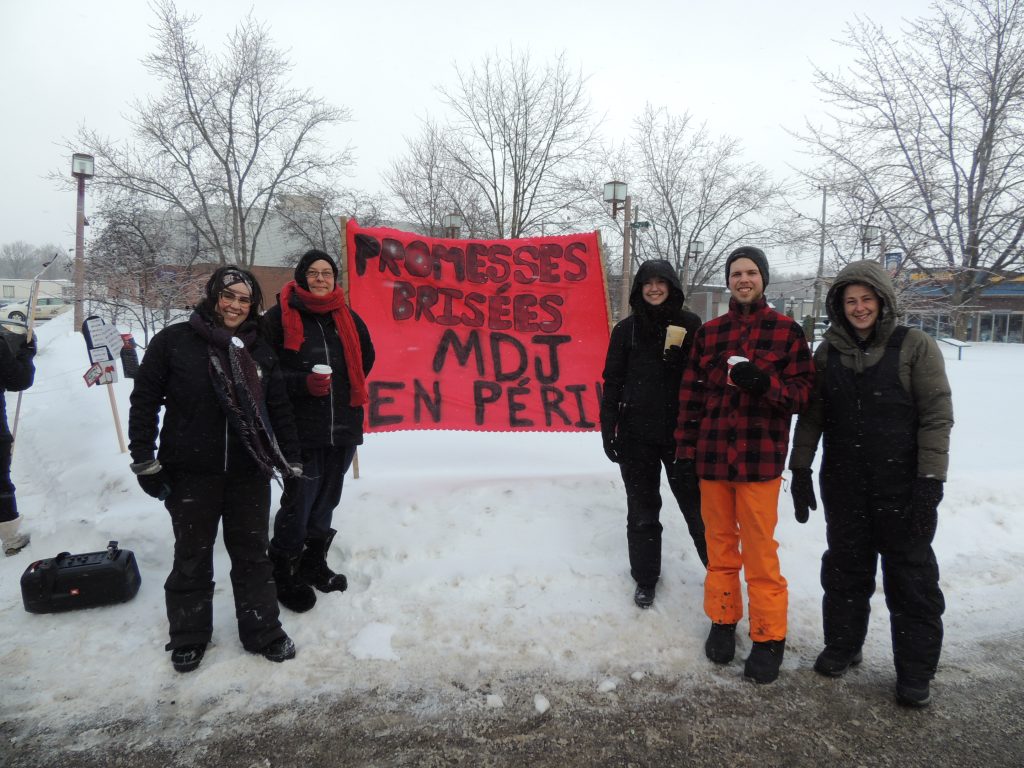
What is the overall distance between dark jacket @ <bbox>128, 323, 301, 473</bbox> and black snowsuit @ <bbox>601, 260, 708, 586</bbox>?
204cm

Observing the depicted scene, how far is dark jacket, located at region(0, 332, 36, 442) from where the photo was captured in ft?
12.9

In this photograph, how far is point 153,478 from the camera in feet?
8.83

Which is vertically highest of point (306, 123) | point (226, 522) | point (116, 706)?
point (306, 123)

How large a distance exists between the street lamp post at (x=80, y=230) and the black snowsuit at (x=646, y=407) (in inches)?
506

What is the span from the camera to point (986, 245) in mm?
7809

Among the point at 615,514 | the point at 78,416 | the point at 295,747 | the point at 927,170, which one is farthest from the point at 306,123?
the point at 295,747

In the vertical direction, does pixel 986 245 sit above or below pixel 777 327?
above

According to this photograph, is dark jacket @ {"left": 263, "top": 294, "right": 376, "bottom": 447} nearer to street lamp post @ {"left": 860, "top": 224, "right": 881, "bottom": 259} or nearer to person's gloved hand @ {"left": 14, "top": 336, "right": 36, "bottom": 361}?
person's gloved hand @ {"left": 14, "top": 336, "right": 36, "bottom": 361}

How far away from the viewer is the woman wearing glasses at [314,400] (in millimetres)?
3240

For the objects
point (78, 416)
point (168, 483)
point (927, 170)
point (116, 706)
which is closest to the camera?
point (116, 706)

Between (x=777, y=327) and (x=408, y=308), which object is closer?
(x=777, y=327)

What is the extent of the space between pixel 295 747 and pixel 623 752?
1286 mm

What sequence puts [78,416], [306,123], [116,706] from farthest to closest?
[306,123] → [78,416] → [116,706]

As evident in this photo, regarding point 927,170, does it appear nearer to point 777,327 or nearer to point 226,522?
point 777,327
